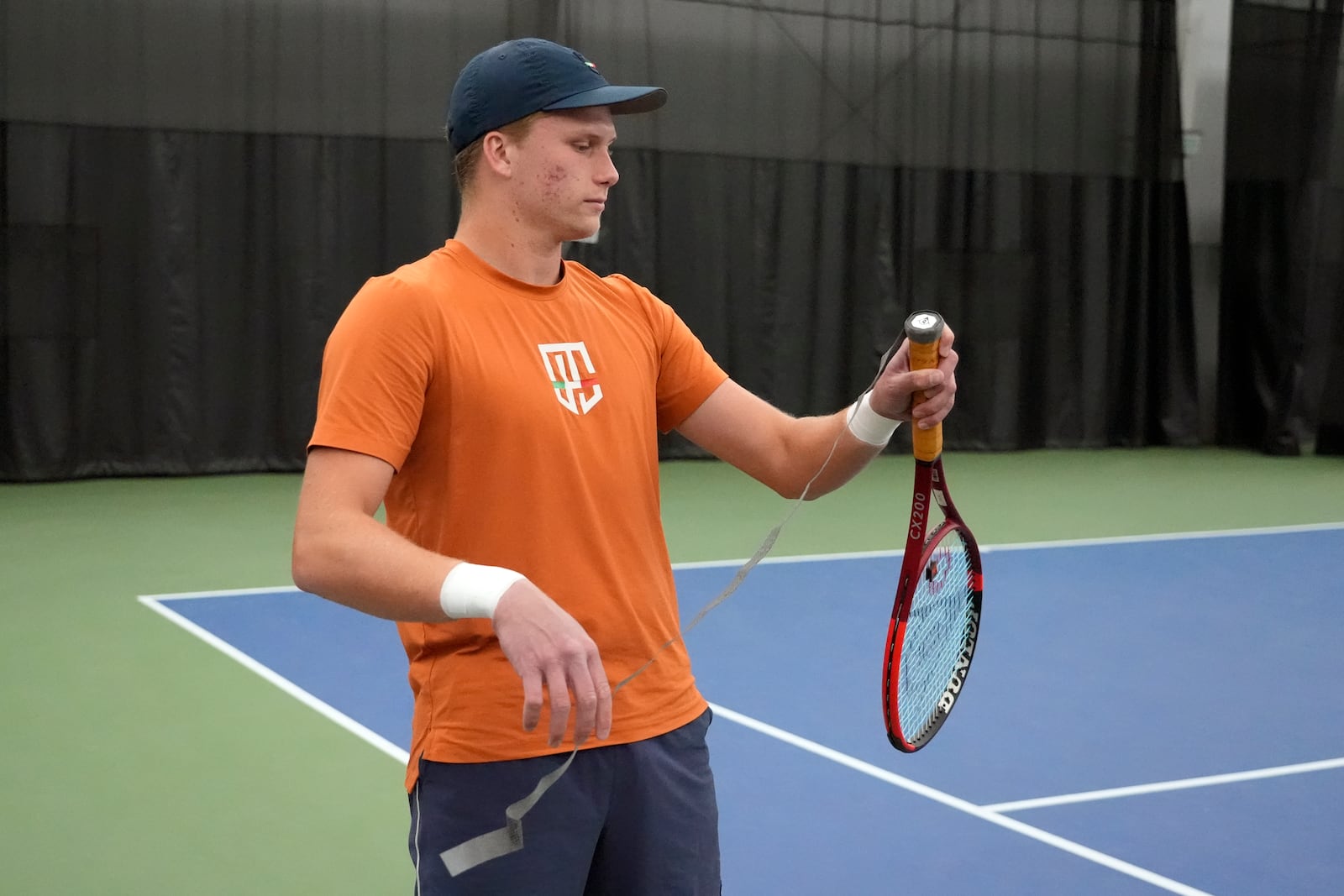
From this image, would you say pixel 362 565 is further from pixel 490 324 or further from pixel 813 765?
pixel 813 765

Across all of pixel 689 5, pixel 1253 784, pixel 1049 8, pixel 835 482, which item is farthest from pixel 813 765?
pixel 1049 8

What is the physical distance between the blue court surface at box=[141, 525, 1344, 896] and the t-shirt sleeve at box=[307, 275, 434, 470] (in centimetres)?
178

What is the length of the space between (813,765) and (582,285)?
224 cm

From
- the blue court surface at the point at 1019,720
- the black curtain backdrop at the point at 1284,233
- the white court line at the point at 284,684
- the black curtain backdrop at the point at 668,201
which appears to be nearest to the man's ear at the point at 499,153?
the blue court surface at the point at 1019,720

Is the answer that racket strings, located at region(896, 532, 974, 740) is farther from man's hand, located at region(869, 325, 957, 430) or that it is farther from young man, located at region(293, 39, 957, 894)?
young man, located at region(293, 39, 957, 894)

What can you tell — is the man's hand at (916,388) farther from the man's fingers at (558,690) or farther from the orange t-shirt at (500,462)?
the man's fingers at (558,690)

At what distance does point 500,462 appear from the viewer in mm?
1646

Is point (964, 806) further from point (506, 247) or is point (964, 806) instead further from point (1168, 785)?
point (506, 247)

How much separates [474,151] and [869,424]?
566 mm

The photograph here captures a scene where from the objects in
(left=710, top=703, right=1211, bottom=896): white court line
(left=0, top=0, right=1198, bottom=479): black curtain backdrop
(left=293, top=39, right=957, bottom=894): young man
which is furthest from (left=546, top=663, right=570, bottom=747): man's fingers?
(left=0, top=0, right=1198, bottom=479): black curtain backdrop

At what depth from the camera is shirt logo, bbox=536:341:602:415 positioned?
1.70m

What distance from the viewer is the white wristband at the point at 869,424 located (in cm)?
191

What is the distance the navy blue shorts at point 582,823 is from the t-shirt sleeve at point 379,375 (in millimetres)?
354

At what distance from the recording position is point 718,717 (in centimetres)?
421
